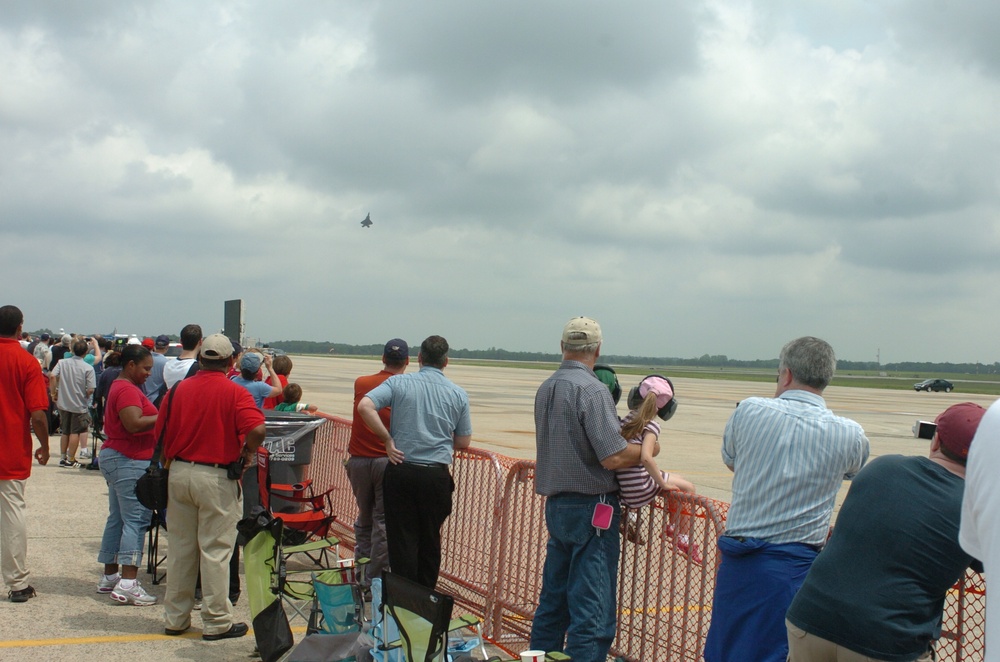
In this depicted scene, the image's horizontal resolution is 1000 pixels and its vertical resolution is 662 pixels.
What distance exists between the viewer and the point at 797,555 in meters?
3.49

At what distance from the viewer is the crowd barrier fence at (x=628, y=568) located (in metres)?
4.34

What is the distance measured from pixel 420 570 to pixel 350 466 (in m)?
1.12

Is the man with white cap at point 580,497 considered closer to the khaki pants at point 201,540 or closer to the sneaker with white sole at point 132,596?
the khaki pants at point 201,540

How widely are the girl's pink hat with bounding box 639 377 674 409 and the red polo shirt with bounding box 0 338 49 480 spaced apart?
14.1ft

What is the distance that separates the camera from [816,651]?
9.59 feet

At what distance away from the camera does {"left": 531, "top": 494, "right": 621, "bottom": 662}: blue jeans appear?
4270 mm

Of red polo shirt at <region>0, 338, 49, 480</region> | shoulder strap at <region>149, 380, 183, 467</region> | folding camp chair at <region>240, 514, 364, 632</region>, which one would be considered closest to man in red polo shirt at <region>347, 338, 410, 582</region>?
folding camp chair at <region>240, 514, 364, 632</region>

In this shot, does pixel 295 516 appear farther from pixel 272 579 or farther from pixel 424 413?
pixel 424 413

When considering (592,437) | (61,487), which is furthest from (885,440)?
(592,437)

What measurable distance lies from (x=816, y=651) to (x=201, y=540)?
4050 millimetres

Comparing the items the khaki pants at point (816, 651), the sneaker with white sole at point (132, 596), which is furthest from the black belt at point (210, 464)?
the khaki pants at point (816, 651)

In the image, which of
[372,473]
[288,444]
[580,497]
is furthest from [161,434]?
[580,497]

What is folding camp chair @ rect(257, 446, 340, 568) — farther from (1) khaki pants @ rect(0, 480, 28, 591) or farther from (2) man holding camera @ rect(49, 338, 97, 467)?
(2) man holding camera @ rect(49, 338, 97, 467)

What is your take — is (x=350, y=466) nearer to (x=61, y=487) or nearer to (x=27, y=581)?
(x=27, y=581)
